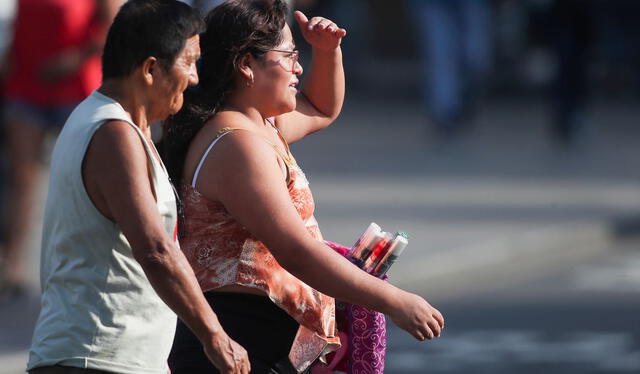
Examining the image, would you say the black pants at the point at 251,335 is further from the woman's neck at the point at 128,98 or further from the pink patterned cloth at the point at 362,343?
the woman's neck at the point at 128,98

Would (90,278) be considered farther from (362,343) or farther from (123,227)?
(362,343)

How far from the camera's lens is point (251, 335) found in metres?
3.64

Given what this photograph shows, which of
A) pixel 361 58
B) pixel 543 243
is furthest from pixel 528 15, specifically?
pixel 543 243

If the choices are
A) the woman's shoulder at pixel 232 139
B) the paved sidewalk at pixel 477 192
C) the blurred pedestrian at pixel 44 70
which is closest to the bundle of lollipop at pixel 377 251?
the woman's shoulder at pixel 232 139

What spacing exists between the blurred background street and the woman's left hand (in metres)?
3.16

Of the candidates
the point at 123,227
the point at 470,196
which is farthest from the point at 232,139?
the point at 470,196

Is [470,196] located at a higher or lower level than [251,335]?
higher

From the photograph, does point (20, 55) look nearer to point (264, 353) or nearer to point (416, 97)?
point (264, 353)

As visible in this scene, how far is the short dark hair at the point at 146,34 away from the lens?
325 centimetres

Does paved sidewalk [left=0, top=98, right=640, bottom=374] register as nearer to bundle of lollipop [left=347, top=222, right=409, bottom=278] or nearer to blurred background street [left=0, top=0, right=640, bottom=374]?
blurred background street [left=0, top=0, right=640, bottom=374]

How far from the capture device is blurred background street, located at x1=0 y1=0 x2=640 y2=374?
7.64 meters

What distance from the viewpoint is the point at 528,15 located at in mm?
21047

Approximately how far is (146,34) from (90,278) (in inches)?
22.7

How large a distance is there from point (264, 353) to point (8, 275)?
14.6 feet
